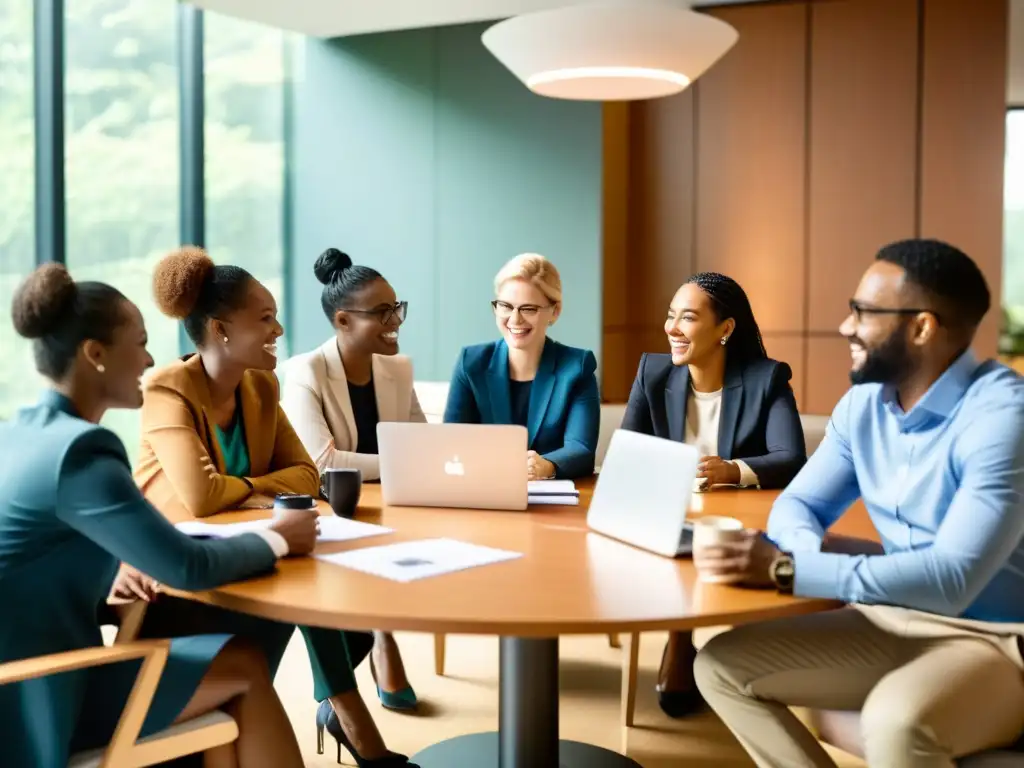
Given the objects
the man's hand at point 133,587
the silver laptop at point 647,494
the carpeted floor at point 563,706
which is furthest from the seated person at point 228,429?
the silver laptop at point 647,494

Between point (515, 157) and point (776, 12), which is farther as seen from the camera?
point (515, 157)

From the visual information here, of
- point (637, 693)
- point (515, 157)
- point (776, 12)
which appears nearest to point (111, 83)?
point (515, 157)

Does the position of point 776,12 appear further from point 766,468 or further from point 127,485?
point 127,485

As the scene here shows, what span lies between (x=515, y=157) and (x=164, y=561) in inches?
213

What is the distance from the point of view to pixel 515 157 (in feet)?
22.9

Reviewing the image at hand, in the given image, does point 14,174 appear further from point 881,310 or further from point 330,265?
point 881,310

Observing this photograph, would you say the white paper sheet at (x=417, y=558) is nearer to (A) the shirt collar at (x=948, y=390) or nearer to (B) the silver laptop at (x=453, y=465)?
(B) the silver laptop at (x=453, y=465)

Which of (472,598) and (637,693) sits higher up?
(472,598)

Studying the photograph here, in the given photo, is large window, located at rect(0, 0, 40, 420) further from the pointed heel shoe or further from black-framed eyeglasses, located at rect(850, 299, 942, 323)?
black-framed eyeglasses, located at rect(850, 299, 942, 323)

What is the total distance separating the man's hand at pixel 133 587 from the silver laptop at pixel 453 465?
0.62 m

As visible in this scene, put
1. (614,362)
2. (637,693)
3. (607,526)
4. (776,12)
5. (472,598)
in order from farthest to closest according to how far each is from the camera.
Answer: (614,362)
(776,12)
(637,693)
(607,526)
(472,598)

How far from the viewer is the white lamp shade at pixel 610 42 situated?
3.06 meters

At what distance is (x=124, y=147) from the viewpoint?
6.04 meters

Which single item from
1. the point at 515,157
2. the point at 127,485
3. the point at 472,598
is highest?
the point at 515,157
